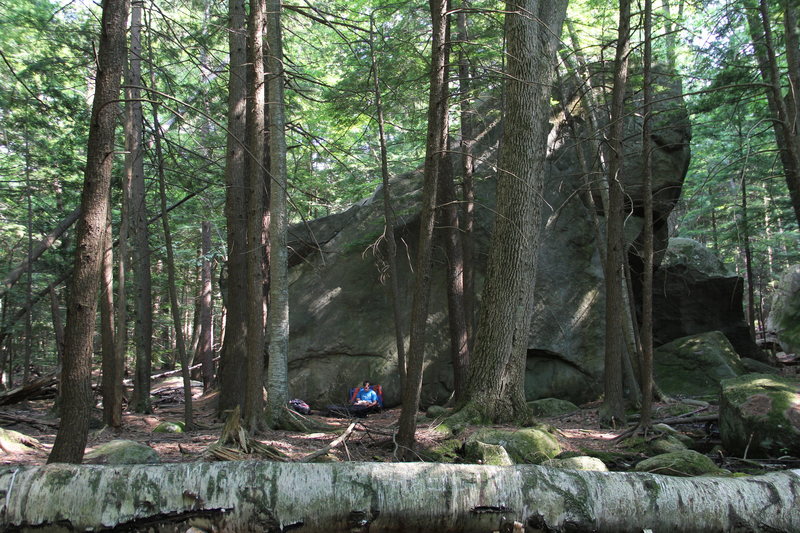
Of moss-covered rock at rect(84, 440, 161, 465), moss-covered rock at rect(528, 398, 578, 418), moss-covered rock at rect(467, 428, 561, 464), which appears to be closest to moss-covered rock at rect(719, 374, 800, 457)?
moss-covered rock at rect(467, 428, 561, 464)

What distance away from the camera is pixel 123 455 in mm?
5543

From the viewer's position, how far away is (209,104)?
11.8 metres

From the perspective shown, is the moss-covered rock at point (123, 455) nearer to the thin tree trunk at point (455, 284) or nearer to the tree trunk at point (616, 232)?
the tree trunk at point (616, 232)

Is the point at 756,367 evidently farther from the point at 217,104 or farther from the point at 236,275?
the point at 217,104

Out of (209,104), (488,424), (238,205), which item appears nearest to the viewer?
(488,424)

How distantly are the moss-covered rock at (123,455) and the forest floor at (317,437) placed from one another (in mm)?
274

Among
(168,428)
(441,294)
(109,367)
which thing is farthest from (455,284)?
(109,367)

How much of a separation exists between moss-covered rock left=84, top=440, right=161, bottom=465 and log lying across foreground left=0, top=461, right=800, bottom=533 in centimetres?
247

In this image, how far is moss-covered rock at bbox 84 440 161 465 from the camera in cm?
545

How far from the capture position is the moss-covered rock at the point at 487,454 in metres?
5.30

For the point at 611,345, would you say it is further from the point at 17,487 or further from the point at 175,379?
the point at 175,379

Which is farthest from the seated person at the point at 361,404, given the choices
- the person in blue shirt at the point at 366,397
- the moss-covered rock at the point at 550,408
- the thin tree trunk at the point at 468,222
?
the moss-covered rock at the point at 550,408

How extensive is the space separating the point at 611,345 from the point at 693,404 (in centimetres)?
238

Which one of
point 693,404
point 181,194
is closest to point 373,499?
point 693,404
